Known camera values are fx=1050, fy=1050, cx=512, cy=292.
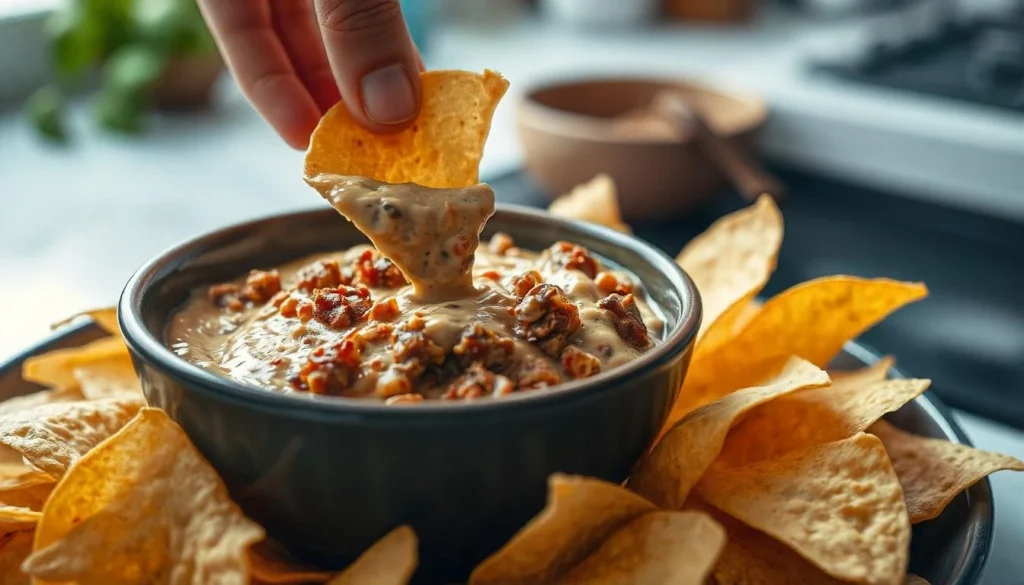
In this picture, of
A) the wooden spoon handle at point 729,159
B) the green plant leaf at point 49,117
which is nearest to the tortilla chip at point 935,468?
the wooden spoon handle at point 729,159

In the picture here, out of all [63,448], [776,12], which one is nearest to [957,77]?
[776,12]

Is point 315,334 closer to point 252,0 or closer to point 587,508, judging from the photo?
point 587,508

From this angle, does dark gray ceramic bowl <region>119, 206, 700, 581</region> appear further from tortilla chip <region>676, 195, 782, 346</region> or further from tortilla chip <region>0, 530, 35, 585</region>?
tortilla chip <region>676, 195, 782, 346</region>

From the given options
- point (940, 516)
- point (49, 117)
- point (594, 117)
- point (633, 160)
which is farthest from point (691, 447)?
point (49, 117)

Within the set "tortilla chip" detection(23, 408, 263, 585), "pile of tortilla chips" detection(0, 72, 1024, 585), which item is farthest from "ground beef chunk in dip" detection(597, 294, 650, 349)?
"tortilla chip" detection(23, 408, 263, 585)

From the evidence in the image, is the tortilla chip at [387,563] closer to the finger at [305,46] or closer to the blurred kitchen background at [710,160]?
the finger at [305,46]

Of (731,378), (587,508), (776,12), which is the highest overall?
(587,508)

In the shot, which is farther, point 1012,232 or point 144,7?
point 144,7
